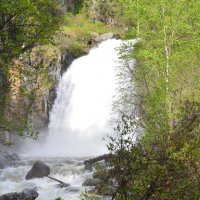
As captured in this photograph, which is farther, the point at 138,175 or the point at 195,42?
the point at 195,42

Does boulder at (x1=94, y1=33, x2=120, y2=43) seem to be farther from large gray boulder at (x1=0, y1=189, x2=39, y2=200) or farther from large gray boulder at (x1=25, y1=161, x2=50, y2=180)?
large gray boulder at (x1=0, y1=189, x2=39, y2=200)

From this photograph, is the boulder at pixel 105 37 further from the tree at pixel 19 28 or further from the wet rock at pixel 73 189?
the tree at pixel 19 28

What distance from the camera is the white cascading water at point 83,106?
117ft

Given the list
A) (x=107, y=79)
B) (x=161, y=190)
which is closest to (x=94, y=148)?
(x=107, y=79)

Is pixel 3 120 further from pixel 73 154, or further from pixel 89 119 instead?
pixel 89 119

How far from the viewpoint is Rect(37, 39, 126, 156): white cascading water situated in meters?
35.5

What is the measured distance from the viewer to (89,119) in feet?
122

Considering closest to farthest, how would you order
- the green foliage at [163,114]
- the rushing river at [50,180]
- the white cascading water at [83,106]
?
the green foliage at [163,114], the rushing river at [50,180], the white cascading water at [83,106]

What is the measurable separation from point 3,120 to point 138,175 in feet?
18.5

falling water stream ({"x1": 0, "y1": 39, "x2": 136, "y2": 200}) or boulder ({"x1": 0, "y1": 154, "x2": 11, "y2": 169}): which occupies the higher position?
falling water stream ({"x1": 0, "y1": 39, "x2": 136, "y2": 200})

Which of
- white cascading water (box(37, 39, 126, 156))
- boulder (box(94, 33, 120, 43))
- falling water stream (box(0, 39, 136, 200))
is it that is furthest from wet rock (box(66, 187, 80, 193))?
boulder (box(94, 33, 120, 43))

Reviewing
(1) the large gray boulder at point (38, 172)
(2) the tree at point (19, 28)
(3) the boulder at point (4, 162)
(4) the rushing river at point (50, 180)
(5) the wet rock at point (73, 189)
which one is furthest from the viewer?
(3) the boulder at point (4, 162)

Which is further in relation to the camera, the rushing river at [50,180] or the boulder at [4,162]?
the boulder at [4,162]

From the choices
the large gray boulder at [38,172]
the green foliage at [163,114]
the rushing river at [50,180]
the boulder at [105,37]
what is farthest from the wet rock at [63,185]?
the boulder at [105,37]
